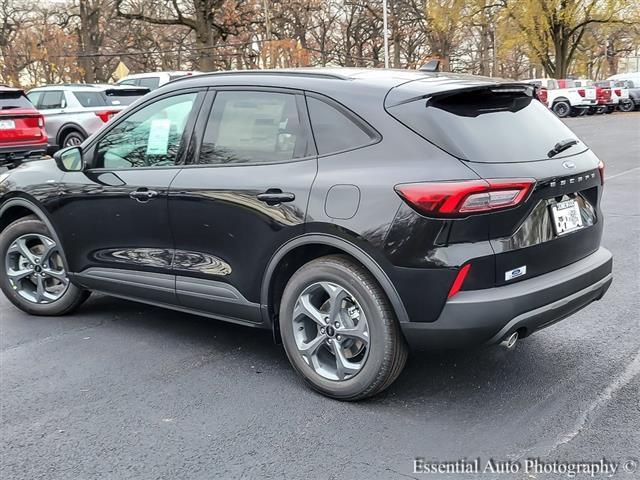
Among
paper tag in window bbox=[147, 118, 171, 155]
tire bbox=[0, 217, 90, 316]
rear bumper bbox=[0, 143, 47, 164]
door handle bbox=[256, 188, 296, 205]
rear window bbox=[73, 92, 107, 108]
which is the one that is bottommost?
tire bbox=[0, 217, 90, 316]

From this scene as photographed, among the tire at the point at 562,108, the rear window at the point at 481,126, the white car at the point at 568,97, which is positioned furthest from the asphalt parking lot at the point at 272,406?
the tire at the point at 562,108

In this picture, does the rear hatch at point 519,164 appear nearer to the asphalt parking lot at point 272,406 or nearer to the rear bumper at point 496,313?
the rear bumper at point 496,313

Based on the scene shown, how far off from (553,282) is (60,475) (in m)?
2.49

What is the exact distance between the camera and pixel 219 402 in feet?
11.9

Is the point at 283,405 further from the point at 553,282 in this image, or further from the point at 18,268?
the point at 18,268

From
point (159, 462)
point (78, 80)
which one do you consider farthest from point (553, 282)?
point (78, 80)

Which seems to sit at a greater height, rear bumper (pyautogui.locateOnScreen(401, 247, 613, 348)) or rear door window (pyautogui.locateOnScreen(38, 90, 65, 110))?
rear door window (pyautogui.locateOnScreen(38, 90, 65, 110))

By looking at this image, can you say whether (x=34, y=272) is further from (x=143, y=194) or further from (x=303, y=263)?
(x=303, y=263)

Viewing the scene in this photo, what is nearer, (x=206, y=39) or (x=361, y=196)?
(x=361, y=196)

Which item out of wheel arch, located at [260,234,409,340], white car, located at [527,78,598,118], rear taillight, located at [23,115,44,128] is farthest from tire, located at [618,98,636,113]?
wheel arch, located at [260,234,409,340]

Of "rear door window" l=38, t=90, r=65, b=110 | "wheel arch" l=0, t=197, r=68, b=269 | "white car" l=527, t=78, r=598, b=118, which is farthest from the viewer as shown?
"white car" l=527, t=78, r=598, b=118

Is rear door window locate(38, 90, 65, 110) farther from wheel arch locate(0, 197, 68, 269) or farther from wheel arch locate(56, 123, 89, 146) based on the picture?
wheel arch locate(0, 197, 68, 269)

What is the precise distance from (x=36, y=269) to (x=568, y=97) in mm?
31354

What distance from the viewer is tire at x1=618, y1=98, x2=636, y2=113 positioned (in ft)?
111
